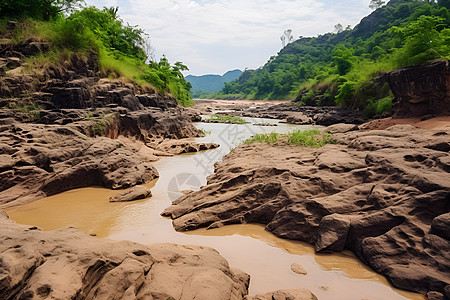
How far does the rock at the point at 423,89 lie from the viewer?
40.2 feet

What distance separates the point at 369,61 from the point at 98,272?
112ft

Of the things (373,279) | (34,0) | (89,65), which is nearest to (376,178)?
(373,279)

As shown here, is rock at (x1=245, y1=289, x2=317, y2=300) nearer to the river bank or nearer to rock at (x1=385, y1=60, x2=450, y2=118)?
the river bank

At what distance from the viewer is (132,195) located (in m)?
6.54

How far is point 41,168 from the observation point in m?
7.09

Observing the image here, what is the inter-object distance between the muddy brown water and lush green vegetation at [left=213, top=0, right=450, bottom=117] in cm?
1395

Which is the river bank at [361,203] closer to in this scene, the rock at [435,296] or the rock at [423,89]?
the rock at [435,296]

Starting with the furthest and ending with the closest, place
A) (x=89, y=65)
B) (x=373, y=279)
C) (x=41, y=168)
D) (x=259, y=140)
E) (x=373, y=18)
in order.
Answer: (x=373, y=18)
(x=89, y=65)
(x=259, y=140)
(x=41, y=168)
(x=373, y=279)

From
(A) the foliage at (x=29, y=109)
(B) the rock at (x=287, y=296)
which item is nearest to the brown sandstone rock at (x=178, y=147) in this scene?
(A) the foliage at (x=29, y=109)

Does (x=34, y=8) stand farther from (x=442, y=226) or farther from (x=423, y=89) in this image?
(x=423, y=89)

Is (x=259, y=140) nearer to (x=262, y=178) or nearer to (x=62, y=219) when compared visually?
(x=262, y=178)

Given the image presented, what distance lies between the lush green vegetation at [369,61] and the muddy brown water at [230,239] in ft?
45.8

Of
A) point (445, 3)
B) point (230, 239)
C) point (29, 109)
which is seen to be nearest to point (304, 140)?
point (230, 239)

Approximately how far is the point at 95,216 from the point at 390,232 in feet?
18.0
